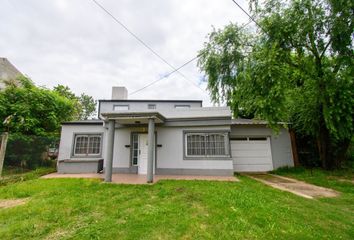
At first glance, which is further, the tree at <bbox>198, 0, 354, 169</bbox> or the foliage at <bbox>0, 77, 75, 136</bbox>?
the foliage at <bbox>0, 77, 75, 136</bbox>

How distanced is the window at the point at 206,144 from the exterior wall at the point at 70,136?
16.0ft

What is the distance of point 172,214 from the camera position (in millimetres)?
3932

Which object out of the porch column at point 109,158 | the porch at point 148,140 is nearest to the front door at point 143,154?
the porch at point 148,140

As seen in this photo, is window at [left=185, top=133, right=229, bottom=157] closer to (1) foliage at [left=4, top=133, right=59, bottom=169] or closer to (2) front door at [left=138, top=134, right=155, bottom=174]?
(2) front door at [left=138, top=134, right=155, bottom=174]

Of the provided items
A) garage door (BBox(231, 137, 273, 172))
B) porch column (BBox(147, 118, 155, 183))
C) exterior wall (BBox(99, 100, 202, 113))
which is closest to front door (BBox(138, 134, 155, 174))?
porch column (BBox(147, 118, 155, 183))

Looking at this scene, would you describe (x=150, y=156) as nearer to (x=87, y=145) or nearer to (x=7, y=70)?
(x=87, y=145)

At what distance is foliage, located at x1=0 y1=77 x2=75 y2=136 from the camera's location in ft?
32.9

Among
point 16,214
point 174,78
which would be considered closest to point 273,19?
point 174,78

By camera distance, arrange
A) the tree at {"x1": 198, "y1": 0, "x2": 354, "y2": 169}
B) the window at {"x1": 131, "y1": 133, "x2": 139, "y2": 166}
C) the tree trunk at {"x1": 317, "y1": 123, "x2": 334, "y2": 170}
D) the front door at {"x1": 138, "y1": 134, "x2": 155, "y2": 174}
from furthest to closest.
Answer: the window at {"x1": 131, "y1": 133, "x2": 139, "y2": 166}, the front door at {"x1": 138, "y1": 134, "x2": 155, "y2": 174}, the tree trunk at {"x1": 317, "y1": 123, "x2": 334, "y2": 170}, the tree at {"x1": 198, "y1": 0, "x2": 354, "y2": 169}

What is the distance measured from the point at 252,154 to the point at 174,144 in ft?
15.7

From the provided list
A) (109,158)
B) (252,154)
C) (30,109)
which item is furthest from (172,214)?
(30,109)

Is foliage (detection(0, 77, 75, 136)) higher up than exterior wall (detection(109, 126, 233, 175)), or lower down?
higher up

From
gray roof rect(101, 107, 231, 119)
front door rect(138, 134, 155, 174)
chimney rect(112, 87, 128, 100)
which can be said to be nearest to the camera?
gray roof rect(101, 107, 231, 119)

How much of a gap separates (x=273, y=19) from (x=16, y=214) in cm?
1177
